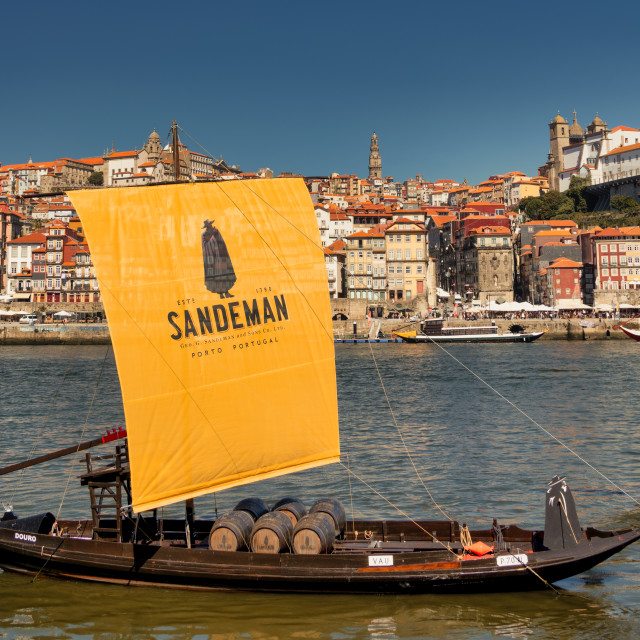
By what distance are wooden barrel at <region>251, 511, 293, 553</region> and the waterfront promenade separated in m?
82.0

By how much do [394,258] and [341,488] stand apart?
284 feet

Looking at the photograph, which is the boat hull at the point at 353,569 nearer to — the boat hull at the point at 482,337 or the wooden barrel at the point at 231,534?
the wooden barrel at the point at 231,534

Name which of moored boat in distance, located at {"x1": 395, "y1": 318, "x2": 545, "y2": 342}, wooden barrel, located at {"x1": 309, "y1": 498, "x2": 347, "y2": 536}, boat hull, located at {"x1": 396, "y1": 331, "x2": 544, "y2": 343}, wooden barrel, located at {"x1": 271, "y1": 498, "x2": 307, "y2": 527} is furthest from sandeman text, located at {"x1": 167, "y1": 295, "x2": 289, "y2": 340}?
boat hull, located at {"x1": 396, "y1": 331, "x2": 544, "y2": 343}

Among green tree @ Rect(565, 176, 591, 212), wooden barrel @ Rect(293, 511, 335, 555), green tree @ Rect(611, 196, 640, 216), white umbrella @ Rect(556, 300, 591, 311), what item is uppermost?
green tree @ Rect(565, 176, 591, 212)

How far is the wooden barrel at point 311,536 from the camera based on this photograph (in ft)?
44.7

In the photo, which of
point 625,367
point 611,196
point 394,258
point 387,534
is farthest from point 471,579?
point 611,196

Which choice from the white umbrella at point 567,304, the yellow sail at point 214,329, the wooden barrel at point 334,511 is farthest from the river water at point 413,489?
the white umbrella at point 567,304

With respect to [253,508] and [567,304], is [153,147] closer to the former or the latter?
[567,304]

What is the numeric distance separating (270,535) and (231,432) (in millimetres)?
2256

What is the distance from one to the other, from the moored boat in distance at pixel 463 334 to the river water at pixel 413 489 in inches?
1497

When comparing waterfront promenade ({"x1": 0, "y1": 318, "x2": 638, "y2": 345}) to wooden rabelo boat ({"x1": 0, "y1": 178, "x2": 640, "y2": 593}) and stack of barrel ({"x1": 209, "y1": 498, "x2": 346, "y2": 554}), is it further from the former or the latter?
stack of barrel ({"x1": 209, "y1": 498, "x2": 346, "y2": 554})

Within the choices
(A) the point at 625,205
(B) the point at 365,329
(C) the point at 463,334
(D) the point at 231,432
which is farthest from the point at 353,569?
(A) the point at 625,205

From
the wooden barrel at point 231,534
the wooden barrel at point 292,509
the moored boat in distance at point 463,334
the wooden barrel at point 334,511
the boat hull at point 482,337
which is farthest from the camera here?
the moored boat in distance at point 463,334

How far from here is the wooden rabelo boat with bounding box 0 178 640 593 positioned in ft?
44.5
